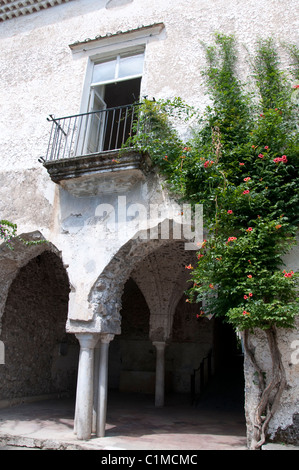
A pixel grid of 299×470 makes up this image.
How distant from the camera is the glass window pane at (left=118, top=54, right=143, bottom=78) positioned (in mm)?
6426

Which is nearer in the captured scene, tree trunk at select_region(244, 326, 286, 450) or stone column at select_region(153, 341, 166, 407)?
tree trunk at select_region(244, 326, 286, 450)

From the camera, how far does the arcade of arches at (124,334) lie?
7332mm

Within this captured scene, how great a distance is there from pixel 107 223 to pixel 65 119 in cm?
216

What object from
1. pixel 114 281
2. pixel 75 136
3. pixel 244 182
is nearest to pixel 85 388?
pixel 114 281

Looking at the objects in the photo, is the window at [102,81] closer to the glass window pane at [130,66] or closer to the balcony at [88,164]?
the glass window pane at [130,66]

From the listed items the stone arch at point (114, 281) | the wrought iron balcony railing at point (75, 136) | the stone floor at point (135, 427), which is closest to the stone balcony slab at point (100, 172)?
the wrought iron balcony railing at point (75, 136)

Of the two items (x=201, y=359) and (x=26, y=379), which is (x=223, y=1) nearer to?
(x=26, y=379)

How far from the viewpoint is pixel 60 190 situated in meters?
5.84

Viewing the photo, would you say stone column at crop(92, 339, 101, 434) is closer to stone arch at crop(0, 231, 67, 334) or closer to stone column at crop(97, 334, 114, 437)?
stone column at crop(97, 334, 114, 437)

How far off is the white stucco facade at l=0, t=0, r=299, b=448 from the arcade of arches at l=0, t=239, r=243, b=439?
734 mm

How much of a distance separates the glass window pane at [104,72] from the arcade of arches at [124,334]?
331 cm

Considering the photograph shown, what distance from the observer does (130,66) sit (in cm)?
651

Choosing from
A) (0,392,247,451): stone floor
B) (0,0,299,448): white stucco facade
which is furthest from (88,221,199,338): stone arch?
(0,392,247,451): stone floor
